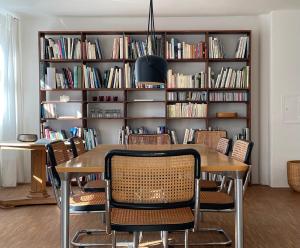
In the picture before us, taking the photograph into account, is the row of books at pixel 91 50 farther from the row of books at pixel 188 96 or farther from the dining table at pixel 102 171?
the dining table at pixel 102 171

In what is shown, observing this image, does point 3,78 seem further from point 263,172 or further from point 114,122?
point 263,172

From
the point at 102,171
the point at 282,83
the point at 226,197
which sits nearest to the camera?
the point at 102,171

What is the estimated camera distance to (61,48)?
613cm

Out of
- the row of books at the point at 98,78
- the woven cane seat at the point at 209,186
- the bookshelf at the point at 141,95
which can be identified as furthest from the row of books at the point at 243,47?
the woven cane seat at the point at 209,186

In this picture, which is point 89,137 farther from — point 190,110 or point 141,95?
point 190,110

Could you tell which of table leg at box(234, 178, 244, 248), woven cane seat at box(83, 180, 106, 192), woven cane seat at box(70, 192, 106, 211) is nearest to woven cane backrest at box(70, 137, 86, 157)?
woven cane seat at box(83, 180, 106, 192)

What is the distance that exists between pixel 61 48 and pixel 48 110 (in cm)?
94

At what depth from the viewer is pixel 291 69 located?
6.00 meters

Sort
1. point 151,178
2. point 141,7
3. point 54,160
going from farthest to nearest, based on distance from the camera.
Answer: point 141,7, point 54,160, point 151,178

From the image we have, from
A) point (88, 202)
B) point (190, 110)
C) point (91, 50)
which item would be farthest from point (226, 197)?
point (91, 50)

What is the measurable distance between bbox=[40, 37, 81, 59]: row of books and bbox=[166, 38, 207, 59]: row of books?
1.34 meters

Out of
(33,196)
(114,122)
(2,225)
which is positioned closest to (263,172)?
(114,122)

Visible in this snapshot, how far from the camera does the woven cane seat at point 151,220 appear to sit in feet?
7.20

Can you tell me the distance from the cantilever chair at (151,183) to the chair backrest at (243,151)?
0.74m
